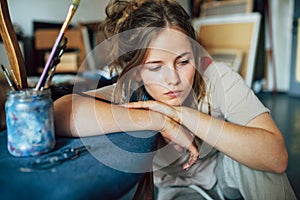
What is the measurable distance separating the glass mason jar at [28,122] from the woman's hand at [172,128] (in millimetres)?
215

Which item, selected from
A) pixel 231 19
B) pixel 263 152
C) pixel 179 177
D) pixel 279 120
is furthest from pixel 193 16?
pixel 263 152

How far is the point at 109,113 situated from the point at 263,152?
0.33 metres

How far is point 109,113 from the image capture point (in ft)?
1.94

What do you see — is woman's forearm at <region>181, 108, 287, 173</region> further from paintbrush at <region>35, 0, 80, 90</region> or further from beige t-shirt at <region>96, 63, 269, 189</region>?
paintbrush at <region>35, 0, 80, 90</region>

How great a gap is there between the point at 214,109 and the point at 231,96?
0.08 meters

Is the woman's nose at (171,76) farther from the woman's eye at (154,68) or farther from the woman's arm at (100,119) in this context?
the woman's arm at (100,119)

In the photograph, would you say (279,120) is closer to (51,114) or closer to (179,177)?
(179,177)

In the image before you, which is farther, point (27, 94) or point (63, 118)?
point (63, 118)

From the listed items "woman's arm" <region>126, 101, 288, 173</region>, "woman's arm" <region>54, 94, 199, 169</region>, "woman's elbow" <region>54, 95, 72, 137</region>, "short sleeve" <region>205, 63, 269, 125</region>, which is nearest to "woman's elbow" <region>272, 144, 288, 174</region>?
"woman's arm" <region>126, 101, 288, 173</region>

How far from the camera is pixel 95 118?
0.58 meters

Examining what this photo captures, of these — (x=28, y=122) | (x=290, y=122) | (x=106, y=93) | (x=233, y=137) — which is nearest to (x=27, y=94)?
(x=28, y=122)

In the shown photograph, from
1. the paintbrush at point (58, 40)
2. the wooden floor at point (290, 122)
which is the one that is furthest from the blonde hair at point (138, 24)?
the wooden floor at point (290, 122)

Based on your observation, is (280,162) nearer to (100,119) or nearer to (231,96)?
(231,96)

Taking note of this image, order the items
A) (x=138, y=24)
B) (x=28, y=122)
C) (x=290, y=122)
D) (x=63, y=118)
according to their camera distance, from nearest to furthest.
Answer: (x=28, y=122)
(x=63, y=118)
(x=138, y=24)
(x=290, y=122)
